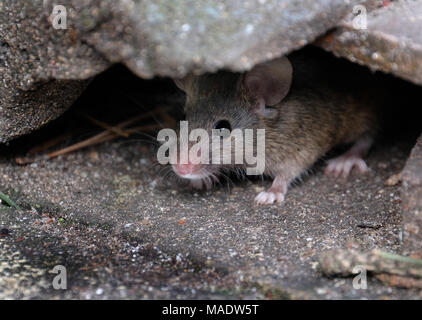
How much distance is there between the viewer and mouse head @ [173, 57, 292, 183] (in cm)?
392

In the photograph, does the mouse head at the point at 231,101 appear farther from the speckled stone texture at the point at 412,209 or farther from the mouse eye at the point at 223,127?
the speckled stone texture at the point at 412,209

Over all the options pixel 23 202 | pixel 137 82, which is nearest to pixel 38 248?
pixel 23 202

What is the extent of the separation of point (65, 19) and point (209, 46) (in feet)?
3.03

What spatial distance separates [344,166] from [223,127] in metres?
1.16

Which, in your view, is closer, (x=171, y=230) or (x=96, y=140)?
(x=171, y=230)

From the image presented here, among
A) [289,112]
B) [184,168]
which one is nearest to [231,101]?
[289,112]

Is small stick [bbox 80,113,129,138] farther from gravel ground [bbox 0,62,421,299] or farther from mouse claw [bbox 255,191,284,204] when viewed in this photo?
mouse claw [bbox 255,191,284,204]

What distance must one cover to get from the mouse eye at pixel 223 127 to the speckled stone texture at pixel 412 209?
1.44 metres

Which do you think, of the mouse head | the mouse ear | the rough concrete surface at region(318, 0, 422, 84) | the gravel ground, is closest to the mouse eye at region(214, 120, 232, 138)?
the mouse head

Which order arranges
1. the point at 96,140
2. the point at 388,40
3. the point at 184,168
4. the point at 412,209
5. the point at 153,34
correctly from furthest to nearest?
the point at 96,140, the point at 184,168, the point at 388,40, the point at 412,209, the point at 153,34

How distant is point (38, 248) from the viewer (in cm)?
321

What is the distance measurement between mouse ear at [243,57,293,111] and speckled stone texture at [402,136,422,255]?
1269mm

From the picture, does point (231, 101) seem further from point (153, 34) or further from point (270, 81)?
point (153, 34)

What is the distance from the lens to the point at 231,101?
4023 millimetres
